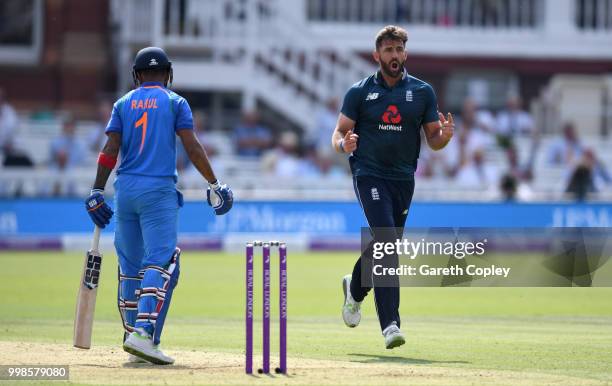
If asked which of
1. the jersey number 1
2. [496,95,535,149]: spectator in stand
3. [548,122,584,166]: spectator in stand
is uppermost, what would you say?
the jersey number 1

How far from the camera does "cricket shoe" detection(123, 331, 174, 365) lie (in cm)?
916

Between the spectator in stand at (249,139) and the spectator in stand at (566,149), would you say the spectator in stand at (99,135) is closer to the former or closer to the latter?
the spectator in stand at (249,139)

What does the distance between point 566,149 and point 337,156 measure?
187 inches

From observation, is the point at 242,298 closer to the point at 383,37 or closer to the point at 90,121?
the point at 383,37

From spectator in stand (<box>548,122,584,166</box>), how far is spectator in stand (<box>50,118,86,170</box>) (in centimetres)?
975

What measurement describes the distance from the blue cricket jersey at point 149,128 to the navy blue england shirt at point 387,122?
1.59 meters

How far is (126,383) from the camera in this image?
27.6 ft

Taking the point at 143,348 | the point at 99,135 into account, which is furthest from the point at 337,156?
the point at 143,348

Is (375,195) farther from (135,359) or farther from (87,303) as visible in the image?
(87,303)

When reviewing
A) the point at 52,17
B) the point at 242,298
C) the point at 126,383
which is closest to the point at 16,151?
the point at 52,17

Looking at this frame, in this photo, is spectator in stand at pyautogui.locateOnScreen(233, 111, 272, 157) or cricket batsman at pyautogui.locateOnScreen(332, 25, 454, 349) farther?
spectator in stand at pyautogui.locateOnScreen(233, 111, 272, 157)

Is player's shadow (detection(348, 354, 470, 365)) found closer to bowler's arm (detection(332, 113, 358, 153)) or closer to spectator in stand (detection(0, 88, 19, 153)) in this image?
bowler's arm (detection(332, 113, 358, 153))

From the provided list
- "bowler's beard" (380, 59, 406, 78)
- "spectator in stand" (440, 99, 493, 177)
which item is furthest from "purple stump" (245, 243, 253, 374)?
"spectator in stand" (440, 99, 493, 177)

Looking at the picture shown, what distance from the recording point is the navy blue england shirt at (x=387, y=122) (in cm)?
1049
